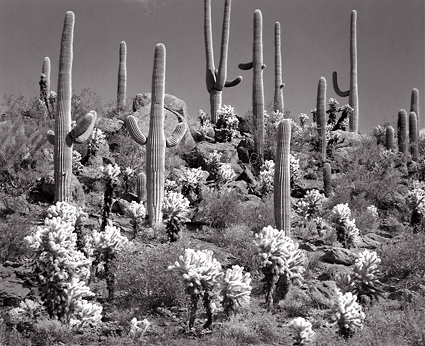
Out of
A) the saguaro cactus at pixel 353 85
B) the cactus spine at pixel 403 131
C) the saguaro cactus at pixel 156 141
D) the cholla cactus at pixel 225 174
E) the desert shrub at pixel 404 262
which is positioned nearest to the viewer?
the desert shrub at pixel 404 262

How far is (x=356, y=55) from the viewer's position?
29.8 m

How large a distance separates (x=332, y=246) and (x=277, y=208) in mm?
2145

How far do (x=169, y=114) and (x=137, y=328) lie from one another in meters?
15.0

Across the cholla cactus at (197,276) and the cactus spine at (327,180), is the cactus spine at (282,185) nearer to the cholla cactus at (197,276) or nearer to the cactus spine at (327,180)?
the cholla cactus at (197,276)

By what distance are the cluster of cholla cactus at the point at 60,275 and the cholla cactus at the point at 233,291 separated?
7.26 ft

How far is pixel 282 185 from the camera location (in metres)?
15.5

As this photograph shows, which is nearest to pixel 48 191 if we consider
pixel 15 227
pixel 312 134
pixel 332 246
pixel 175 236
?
pixel 15 227

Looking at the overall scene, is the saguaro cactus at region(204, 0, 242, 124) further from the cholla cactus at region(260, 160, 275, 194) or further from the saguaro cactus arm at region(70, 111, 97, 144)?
the saguaro cactus arm at region(70, 111, 97, 144)

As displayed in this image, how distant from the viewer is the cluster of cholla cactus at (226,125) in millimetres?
24438

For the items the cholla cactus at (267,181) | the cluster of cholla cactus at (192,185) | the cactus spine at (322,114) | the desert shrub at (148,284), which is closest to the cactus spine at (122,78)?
the cactus spine at (322,114)

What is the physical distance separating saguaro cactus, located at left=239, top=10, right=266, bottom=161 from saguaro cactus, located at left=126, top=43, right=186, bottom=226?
6052mm

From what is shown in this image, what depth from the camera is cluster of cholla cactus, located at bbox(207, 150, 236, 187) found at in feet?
65.9

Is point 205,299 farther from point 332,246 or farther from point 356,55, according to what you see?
point 356,55

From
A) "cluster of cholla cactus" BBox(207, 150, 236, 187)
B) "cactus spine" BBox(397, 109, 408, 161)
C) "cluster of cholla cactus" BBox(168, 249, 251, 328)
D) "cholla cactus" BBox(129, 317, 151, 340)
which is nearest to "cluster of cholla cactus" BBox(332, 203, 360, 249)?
"cluster of cholla cactus" BBox(207, 150, 236, 187)
